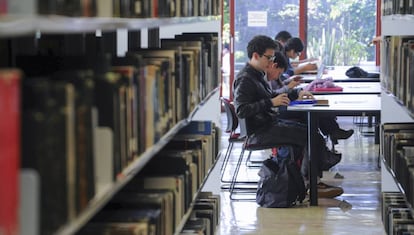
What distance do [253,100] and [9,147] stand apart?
17.0ft

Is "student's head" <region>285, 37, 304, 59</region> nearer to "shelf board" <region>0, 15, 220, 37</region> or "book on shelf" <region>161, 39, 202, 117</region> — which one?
"book on shelf" <region>161, 39, 202, 117</region>

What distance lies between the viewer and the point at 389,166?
5.10 meters

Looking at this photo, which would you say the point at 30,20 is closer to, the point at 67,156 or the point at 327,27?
the point at 67,156

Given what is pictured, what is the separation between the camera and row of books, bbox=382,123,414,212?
409 cm

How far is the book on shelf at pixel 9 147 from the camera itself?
1.52 m

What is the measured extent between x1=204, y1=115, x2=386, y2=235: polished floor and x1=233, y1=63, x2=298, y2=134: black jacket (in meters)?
0.43

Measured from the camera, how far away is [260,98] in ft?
22.1

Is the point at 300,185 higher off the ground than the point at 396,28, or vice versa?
the point at 396,28

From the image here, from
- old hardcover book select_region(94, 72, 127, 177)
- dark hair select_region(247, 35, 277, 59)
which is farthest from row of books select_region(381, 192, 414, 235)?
old hardcover book select_region(94, 72, 127, 177)

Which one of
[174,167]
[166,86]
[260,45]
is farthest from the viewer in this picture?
[260,45]

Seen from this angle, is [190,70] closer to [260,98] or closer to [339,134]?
[260,98]

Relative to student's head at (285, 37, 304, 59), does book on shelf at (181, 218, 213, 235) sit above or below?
below

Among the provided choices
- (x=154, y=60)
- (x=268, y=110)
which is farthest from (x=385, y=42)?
(x=154, y=60)

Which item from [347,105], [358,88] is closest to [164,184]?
[347,105]
